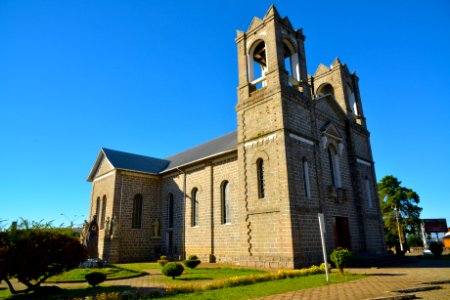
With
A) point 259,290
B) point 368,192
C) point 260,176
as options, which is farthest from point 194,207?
point 259,290

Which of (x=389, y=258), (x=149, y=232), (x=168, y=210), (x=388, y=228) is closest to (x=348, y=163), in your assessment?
(x=389, y=258)

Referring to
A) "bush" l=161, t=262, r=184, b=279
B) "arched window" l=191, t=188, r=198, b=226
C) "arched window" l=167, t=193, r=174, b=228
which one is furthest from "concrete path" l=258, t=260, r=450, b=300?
"arched window" l=167, t=193, r=174, b=228

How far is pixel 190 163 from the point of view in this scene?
81.9 ft

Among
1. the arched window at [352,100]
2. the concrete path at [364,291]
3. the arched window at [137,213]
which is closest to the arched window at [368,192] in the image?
the arched window at [352,100]

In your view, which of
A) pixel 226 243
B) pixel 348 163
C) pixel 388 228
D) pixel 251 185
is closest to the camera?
pixel 251 185

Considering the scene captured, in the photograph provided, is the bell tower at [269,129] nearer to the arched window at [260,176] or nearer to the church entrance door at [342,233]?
the arched window at [260,176]

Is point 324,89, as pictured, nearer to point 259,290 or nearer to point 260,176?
point 260,176

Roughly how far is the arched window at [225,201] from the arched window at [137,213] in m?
9.06

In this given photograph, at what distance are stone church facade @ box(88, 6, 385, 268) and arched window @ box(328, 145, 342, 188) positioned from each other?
0.24 feet

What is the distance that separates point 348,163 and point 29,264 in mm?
20832

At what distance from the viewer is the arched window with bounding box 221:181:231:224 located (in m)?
21.8

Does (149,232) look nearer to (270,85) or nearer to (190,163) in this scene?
(190,163)

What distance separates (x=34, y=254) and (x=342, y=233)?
17621 mm

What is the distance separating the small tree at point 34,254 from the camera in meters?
10.4
